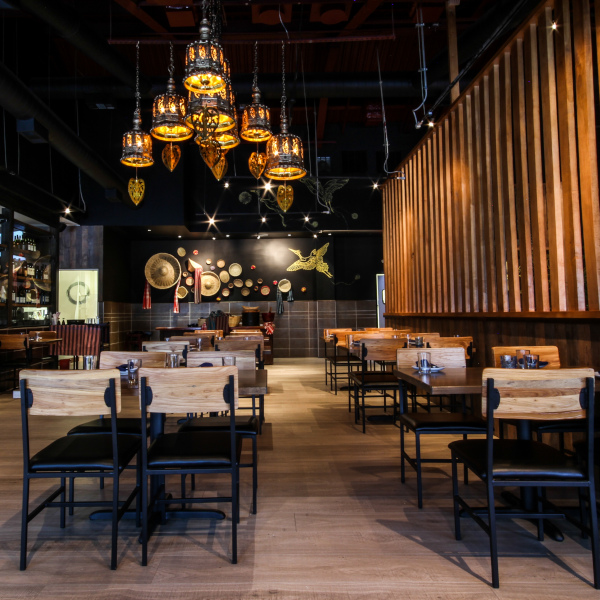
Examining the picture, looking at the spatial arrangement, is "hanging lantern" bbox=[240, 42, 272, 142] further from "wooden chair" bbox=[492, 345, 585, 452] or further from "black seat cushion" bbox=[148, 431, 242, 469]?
"black seat cushion" bbox=[148, 431, 242, 469]

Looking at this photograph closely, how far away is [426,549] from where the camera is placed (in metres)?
2.23

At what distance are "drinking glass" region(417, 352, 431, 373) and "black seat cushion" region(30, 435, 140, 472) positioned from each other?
6.07ft

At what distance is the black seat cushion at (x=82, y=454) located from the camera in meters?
2.12

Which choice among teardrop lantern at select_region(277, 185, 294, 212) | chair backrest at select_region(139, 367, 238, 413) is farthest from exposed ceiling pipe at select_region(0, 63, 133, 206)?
chair backrest at select_region(139, 367, 238, 413)

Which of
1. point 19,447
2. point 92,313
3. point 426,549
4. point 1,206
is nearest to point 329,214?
point 92,313

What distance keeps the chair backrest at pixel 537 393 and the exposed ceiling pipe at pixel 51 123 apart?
5.94m

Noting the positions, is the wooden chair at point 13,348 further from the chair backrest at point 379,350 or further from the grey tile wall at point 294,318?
the grey tile wall at point 294,318

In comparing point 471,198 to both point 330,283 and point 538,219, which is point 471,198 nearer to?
point 538,219

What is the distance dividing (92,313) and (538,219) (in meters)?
9.87

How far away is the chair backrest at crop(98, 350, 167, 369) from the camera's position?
10.9 ft

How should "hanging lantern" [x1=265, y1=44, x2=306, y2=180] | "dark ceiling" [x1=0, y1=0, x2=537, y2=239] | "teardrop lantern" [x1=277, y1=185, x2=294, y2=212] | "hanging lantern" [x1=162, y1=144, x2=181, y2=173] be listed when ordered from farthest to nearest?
"teardrop lantern" [x1=277, y1=185, x2=294, y2=212] → "dark ceiling" [x1=0, y1=0, x2=537, y2=239] → "hanging lantern" [x1=162, y1=144, x2=181, y2=173] → "hanging lantern" [x1=265, y1=44, x2=306, y2=180]

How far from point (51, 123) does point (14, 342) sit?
10.6ft


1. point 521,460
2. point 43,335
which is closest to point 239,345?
point 521,460

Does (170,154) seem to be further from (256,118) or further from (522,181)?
(522,181)
